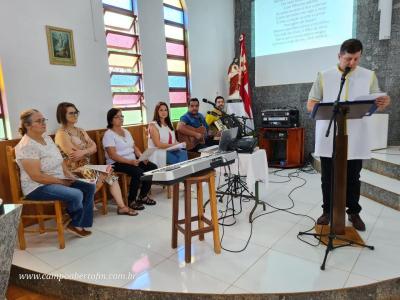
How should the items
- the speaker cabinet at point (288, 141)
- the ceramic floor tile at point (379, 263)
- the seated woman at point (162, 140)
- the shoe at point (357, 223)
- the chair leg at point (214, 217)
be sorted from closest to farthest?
the ceramic floor tile at point (379, 263) → the chair leg at point (214, 217) → the shoe at point (357, 223) → the seated woman at point (162, 140) → the speaker cabinet at point (288, 141)

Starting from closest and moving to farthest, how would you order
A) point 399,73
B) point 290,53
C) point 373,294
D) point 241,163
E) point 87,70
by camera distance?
1. point 373,294
2. point 241,163
3. point 87,70
4. point 399,73
5. point 290,53

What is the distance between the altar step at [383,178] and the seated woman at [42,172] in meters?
2.88

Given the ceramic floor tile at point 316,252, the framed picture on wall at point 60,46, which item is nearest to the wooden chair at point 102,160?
the framed picture on wall at point 60,46

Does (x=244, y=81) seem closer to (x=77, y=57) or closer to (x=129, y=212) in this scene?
(x=77, y=57)

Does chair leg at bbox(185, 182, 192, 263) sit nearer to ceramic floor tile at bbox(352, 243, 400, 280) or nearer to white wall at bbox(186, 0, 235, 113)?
ceramic floor tile at bbox(352, 243, 400, 280)

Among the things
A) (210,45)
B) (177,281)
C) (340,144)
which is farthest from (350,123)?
(210,45)

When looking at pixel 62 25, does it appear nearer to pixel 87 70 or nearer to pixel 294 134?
pixel 87 70

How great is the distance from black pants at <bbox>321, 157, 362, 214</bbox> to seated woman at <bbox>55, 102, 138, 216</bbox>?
183 cm

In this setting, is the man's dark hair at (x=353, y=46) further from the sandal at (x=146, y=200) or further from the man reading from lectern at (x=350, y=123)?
the sandal at (x=146, y=200)

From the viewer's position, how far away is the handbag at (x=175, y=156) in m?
3.38

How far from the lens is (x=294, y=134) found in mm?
4508

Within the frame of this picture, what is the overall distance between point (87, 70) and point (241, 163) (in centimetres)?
199

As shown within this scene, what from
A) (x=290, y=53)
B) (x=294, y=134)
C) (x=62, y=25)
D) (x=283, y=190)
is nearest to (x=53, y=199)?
(x=62, y=25)

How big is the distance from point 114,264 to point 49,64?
2.05 meters
